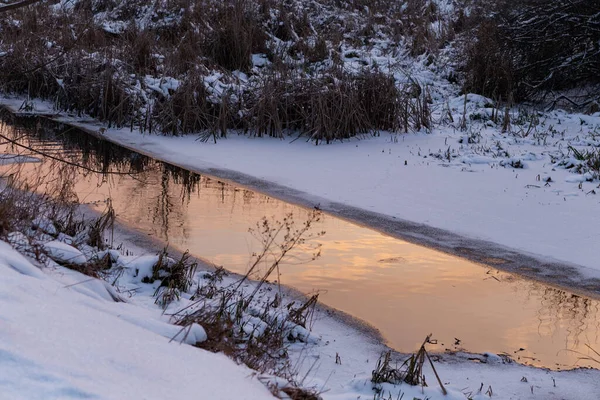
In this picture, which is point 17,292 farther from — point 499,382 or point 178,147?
point 178,147

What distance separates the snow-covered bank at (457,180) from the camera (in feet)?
23.7

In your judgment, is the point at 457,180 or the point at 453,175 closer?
the point at 457,180

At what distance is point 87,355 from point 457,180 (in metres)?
7.58

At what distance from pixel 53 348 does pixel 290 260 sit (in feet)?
13.0

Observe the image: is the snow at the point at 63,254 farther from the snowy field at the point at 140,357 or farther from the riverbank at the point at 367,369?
the riverbank at the point at 367,369

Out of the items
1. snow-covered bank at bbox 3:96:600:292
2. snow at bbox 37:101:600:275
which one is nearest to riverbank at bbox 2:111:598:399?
snow-covered bank at bbox 3:96:600:292

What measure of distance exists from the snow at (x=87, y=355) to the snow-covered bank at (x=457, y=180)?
3.78 metres

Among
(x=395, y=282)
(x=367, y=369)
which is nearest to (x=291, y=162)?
(x=395, y=282)

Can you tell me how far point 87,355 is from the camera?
281 cm

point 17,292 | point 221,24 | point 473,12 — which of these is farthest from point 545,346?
point 473,12

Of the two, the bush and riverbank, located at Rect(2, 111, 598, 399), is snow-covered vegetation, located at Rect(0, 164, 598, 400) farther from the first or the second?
the bush

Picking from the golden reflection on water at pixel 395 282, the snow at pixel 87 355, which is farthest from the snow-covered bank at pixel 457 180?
the snow at pixel 87 355

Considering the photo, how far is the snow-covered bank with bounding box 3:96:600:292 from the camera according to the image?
722cm

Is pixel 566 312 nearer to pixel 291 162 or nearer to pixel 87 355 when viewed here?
pixel 87 355
